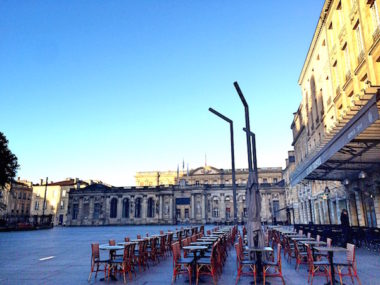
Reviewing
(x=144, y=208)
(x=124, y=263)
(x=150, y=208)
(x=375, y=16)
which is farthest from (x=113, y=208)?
(x=375, y=16)

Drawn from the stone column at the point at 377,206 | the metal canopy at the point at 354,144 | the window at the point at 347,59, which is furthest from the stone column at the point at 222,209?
the window at the point at 347,59

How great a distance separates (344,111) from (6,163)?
36107 mm

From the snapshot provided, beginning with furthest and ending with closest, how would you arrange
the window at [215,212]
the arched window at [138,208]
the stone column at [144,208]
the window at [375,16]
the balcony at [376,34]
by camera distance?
1. the arched window at [138,208]
2. the stone column at [144,208]
3. the window at [215,212]
4. the window at [375,16]
5. the balcony at [376,34]

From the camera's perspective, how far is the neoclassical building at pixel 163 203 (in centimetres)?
6506

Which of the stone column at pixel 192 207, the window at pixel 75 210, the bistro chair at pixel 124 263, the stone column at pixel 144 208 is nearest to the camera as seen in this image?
the bistro chair at pixel 124 263

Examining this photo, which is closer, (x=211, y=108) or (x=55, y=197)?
(x=211, y=108)

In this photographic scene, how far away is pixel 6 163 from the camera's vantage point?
114ft

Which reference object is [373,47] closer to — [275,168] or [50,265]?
[50,265]

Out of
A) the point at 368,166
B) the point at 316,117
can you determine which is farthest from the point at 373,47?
the point at 316,117

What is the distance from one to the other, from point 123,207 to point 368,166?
2431 inches

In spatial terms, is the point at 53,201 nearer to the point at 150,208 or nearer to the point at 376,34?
the point at 150,208

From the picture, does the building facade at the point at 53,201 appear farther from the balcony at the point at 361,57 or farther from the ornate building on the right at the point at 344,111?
the balcony at the point at 361,57

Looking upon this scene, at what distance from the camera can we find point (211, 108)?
13.0 metres

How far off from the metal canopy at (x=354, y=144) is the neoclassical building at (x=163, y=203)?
159ft
